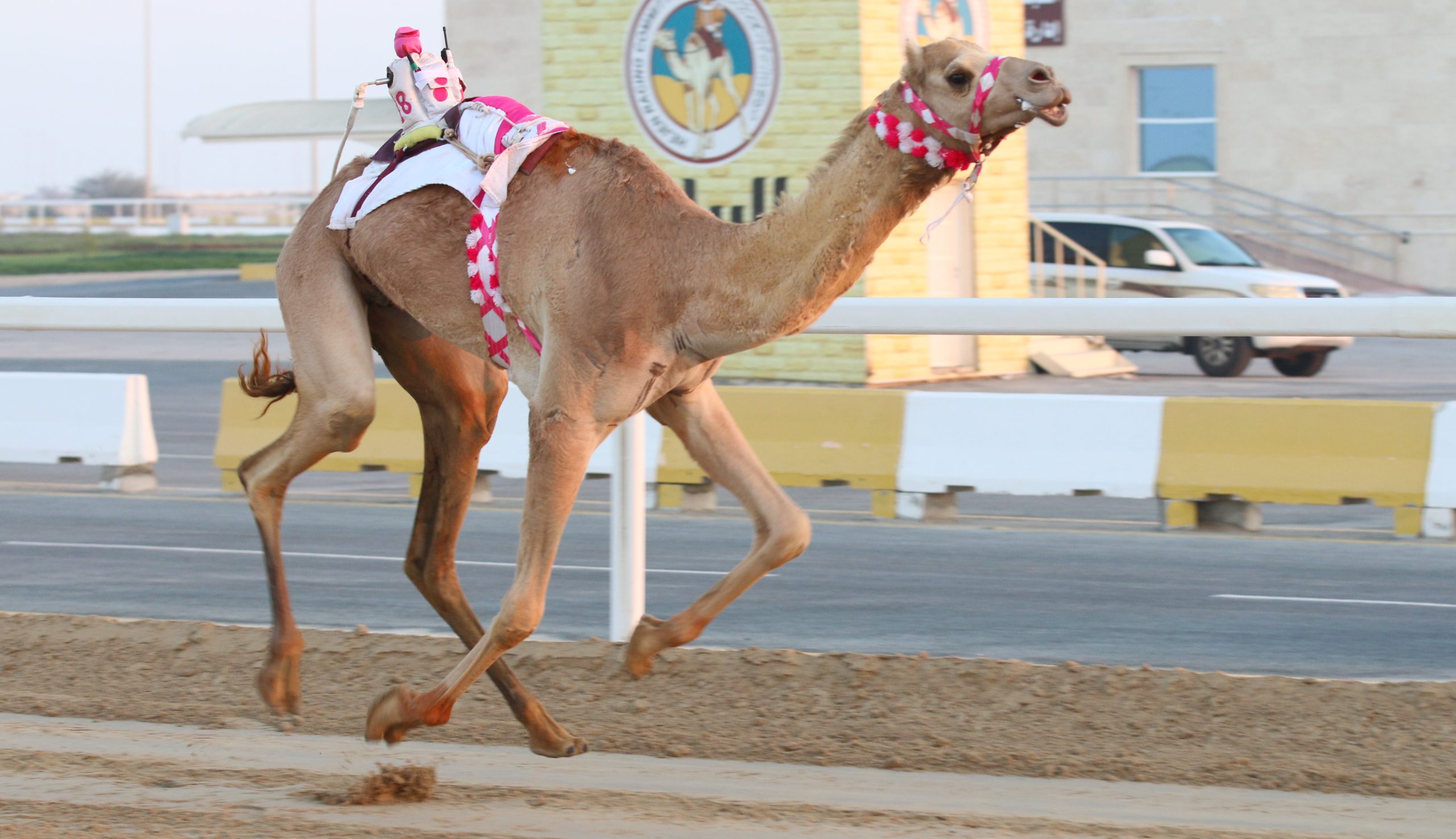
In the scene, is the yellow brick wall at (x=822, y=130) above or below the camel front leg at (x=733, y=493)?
above

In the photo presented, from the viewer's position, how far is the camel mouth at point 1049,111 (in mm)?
4621

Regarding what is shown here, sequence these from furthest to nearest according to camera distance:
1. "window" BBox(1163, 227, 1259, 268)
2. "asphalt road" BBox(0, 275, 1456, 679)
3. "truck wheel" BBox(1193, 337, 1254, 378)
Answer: "window" BBox(1163, 227, 1259, 268)
"truck wheel" BBox(1193, 337, 1254, 378)
"asphalt road" BBox(0, 275, 1456, 679)

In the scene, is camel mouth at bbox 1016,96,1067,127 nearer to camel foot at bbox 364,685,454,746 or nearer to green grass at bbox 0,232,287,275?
camel foot at bbox 364,685,454,746

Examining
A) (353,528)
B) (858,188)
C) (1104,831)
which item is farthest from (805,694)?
(353,528)

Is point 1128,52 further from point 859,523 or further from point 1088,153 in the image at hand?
point 859,523

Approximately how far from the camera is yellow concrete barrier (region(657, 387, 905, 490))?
1210 centimetres

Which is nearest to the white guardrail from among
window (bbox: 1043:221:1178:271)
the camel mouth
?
the camel mouth

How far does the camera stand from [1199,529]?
11617 mm

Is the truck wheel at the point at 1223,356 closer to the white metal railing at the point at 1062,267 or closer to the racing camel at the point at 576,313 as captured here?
the white metal railing at the point at 1062,267

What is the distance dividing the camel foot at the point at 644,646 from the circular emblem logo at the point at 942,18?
59.3 ft

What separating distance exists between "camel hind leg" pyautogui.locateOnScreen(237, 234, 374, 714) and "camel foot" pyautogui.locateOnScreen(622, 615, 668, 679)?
1056 mm

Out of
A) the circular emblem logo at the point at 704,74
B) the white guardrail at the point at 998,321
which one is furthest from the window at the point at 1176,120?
the white guardrail at the point at 998,321

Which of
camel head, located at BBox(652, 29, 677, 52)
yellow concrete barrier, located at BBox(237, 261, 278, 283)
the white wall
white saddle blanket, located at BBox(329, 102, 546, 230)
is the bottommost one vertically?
yellow concrete barrier, located at BBox(237, 261, 278, 283)

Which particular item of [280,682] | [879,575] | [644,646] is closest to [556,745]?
[644,646]
